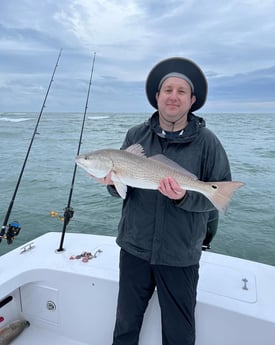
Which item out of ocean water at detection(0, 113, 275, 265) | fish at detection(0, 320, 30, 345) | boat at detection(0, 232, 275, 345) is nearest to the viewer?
boat at detection(0, 232, 275, 345)

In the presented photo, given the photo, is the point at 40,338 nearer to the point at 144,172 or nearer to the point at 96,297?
the point at 96,297

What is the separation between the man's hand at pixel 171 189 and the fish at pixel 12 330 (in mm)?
2142

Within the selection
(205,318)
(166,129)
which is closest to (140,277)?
(205,318)

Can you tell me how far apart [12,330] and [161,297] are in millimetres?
1676

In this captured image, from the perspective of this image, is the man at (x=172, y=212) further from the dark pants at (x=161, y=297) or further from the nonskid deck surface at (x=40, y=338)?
the nonskid deck surface at (x=40, y=338)

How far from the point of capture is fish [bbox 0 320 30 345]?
2627 mm

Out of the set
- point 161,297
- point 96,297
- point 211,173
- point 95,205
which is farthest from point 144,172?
point 95,205

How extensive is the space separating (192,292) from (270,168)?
36.4 feet

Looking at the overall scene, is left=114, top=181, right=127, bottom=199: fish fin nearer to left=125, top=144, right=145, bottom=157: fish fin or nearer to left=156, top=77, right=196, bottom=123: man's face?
left=125, top=144, right=145, bottom=157: fish fin

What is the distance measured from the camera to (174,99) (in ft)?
6.09

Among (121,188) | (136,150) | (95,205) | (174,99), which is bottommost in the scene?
(95,205)

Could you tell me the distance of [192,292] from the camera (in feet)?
6.30

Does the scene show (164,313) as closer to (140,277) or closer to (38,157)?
(140,277)

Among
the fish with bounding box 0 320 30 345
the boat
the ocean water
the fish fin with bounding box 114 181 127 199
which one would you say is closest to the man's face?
the fish fin with bounding box 114 181 127 199
